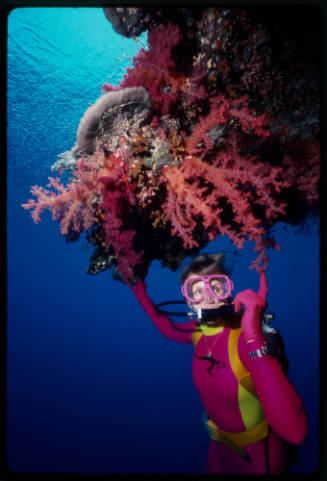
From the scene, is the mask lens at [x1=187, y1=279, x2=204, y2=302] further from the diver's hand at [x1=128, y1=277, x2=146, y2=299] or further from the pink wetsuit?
the diver's hand at [x1=128, y1=277, x2=146, y2=299]

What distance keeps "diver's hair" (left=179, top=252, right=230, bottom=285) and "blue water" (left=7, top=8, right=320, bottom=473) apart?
107 cm

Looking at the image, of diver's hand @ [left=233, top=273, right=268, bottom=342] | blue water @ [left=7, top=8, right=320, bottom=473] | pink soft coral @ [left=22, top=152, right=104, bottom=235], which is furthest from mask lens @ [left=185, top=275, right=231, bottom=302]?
pink soft coral @ [left=22, top=152, right=104, bottom=235]

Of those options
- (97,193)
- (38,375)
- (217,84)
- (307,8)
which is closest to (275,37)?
(307,8)

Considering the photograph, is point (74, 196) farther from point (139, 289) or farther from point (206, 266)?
point (206, 266)

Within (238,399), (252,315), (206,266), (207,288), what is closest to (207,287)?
(207,288)

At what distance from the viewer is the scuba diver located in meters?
2.08

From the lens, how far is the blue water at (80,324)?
256cm

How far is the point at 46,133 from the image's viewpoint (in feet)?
18.5

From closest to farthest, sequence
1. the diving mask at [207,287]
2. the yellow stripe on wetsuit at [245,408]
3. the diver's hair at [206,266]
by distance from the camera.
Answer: the yellow stripe on wetsuit at [245,408]
the diving mask at [207,287]
the diver's hair at [206,266]

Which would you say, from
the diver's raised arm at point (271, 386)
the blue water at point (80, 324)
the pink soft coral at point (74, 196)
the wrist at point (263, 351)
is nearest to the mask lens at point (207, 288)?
the diver's raised arm at point (271, 386)

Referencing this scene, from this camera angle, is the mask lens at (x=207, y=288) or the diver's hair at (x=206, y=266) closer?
the mask lens at (x=207, y=288)

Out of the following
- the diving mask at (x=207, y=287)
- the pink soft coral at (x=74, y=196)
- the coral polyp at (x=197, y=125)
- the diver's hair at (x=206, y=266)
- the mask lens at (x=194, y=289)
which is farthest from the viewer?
the diver's hair at (x=206, y=266)

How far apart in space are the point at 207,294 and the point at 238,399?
1271 mm

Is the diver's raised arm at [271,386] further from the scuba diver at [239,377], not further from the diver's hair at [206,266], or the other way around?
the diver's hair at [206,266]
